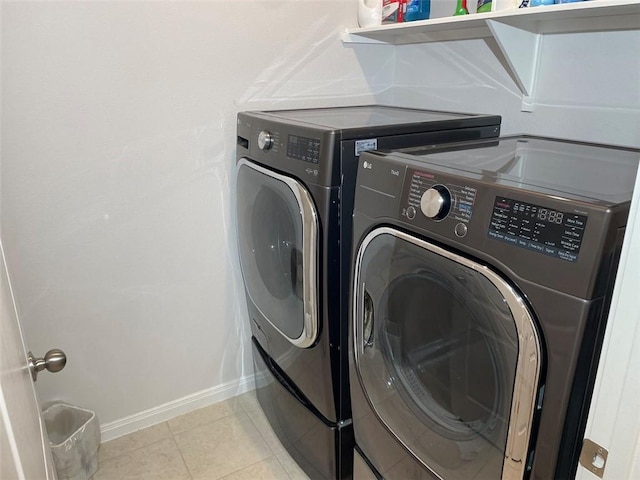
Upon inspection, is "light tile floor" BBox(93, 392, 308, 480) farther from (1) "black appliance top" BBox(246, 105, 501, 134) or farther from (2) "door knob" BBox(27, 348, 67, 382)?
(1) "black appliance top" BBox(246, 105, 501, 134)

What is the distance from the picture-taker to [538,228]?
806 mm

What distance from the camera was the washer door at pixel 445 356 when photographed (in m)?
0.87

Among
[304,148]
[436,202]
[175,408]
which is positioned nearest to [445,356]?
[436,202]

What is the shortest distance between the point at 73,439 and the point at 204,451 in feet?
1.50

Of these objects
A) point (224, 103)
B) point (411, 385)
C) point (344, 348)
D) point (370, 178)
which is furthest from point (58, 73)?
point (411, 385)

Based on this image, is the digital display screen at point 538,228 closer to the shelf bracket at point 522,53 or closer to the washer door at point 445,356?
the washer door at point 445,356

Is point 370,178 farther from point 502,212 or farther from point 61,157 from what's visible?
point 61,157

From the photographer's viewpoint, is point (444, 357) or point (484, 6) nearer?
point (444, 357)

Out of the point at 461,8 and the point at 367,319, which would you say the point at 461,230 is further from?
the point at 461,8

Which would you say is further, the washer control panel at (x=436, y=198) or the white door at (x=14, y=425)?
the washer control panel at (x=436, y=198)

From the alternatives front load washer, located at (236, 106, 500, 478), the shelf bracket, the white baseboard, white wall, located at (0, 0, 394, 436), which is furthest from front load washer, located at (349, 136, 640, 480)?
the white baseboard

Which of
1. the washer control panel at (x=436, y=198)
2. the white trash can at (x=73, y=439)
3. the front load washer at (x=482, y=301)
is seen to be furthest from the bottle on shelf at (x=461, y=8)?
the white trash can at (x=73, y=439)

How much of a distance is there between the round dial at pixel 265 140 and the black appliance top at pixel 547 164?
1.46 feet

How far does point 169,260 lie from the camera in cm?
184
